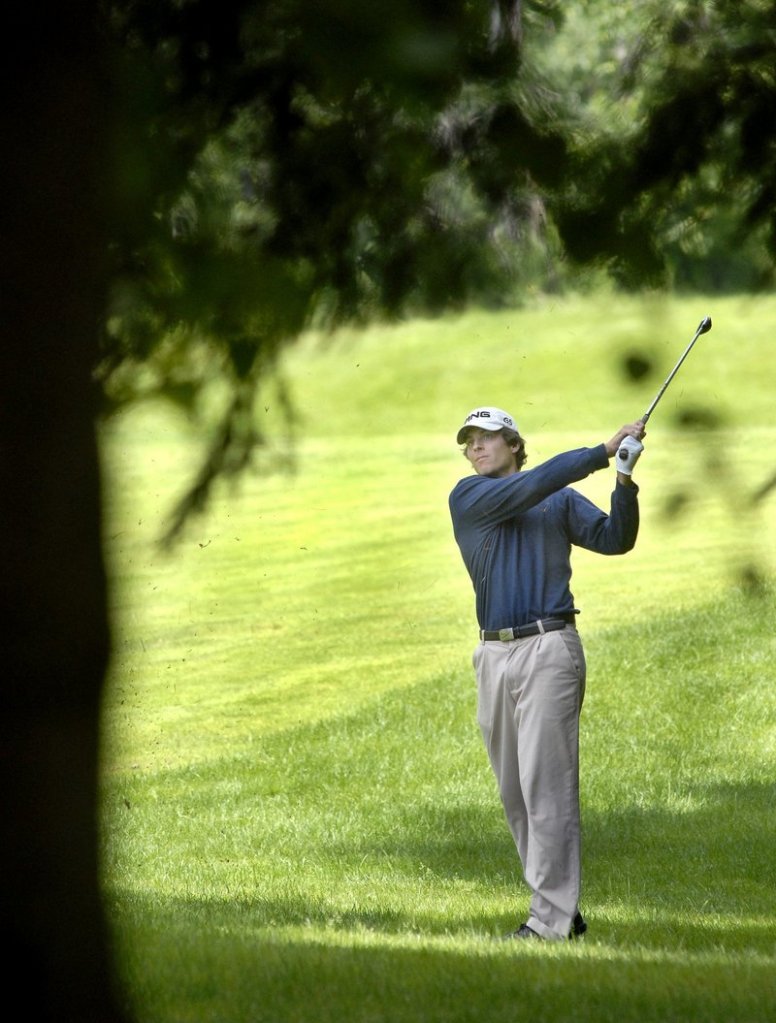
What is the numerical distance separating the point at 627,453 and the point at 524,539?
2.19ft

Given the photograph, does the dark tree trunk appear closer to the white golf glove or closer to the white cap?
the white golf glove

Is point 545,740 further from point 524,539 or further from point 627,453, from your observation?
point 627,453

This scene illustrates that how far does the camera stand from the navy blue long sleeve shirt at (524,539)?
252 inches

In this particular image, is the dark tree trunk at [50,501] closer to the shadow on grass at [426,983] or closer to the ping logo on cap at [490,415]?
the shadow on grass at [426,983]

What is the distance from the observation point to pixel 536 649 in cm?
642

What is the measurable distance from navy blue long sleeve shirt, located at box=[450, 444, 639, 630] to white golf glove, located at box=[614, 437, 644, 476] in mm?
293

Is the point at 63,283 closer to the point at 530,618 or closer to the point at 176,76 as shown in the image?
the point at 176,76

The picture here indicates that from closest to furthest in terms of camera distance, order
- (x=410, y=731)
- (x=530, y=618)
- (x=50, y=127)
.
Result: 1. (x=50, y=127)
2. (x=530, y=618)
3. (x=410, y=731)

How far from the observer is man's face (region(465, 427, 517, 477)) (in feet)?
22.0

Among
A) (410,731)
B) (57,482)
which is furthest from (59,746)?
(410,731)

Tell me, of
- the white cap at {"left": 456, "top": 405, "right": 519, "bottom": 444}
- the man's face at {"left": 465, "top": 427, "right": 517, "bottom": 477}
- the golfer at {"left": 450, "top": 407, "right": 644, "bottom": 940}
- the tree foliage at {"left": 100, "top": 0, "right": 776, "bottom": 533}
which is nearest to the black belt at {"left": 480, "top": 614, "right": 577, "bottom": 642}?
the golfer at {"left": 450, "top": 407, "right": 644, "bottom": 940}

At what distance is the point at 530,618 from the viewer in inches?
255

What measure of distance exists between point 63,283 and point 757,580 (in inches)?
88.2

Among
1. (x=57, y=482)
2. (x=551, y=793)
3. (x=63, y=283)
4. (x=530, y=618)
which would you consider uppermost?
(x=63, y=283)
